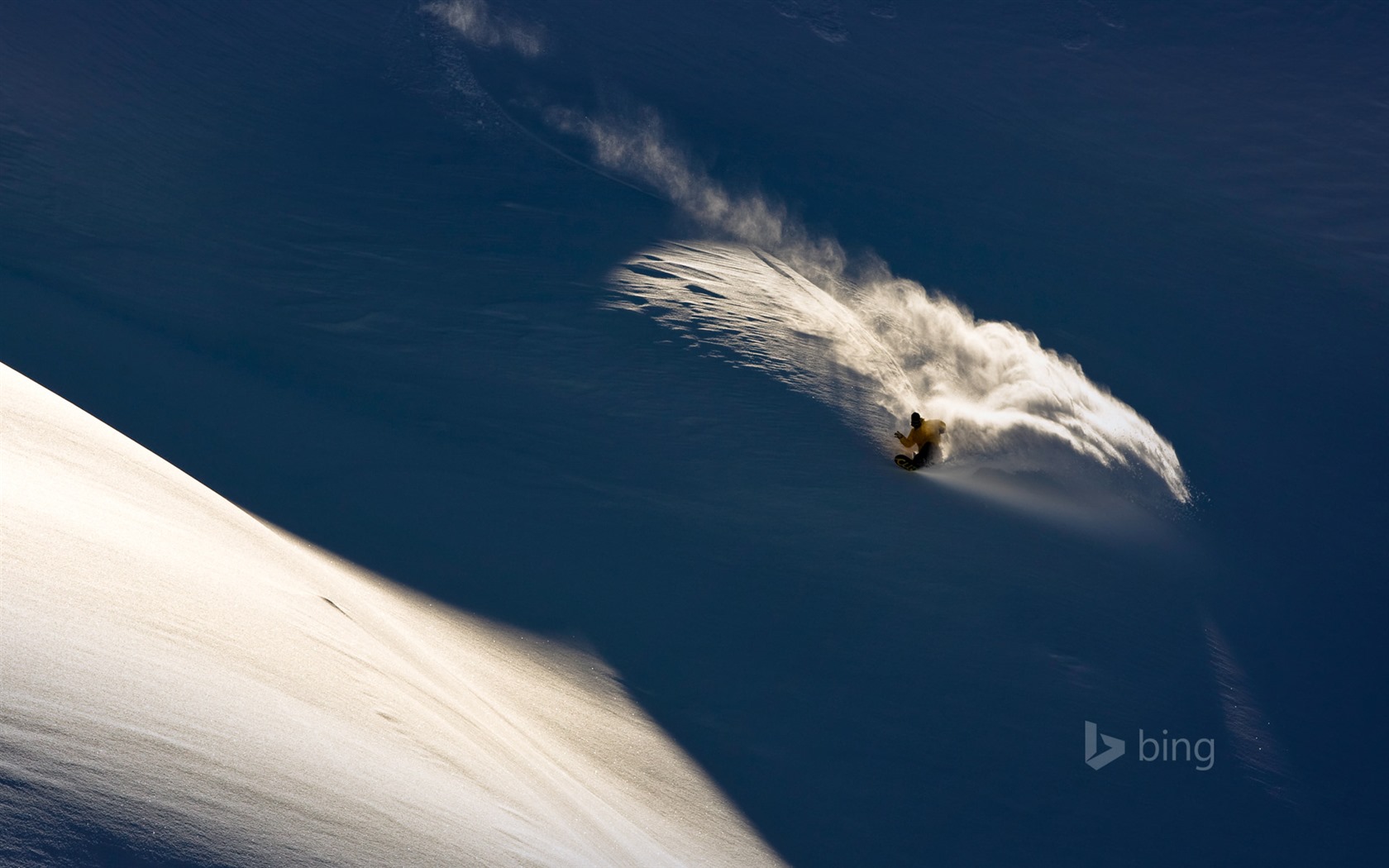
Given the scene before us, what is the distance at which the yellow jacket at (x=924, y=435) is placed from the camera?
9.15m

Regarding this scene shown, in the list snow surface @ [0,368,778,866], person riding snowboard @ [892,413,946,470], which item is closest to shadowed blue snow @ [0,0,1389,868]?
snow surface @ [0,368,778,866]

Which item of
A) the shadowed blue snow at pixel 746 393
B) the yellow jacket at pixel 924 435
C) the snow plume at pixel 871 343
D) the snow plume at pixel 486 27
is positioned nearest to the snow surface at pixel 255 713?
the shadowed blue snow at pixel 746 393

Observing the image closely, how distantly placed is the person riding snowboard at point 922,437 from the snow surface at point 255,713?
3802 mm

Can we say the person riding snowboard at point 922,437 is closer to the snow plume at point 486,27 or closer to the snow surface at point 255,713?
the snow surface at point 255,713

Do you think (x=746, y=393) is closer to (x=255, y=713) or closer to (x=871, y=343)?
(x=871, y=343)

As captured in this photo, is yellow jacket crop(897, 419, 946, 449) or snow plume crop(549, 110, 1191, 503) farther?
snow plume crop(549, 110, 1191, 503)

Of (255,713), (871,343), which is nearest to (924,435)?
(871,343)

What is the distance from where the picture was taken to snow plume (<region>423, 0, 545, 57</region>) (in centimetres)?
1402

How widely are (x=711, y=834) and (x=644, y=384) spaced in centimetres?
501

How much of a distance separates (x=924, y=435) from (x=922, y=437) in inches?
1.2

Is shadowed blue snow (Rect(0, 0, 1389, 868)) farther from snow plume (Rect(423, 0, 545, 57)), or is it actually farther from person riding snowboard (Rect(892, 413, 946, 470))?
person riding snowboard (Rect(892, 413, 946, 470))

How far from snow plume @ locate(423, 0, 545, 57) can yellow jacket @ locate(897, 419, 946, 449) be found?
862cm

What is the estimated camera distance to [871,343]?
35.3 feet

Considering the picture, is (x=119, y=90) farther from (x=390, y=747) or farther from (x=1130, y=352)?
(x=1130, y=352)
